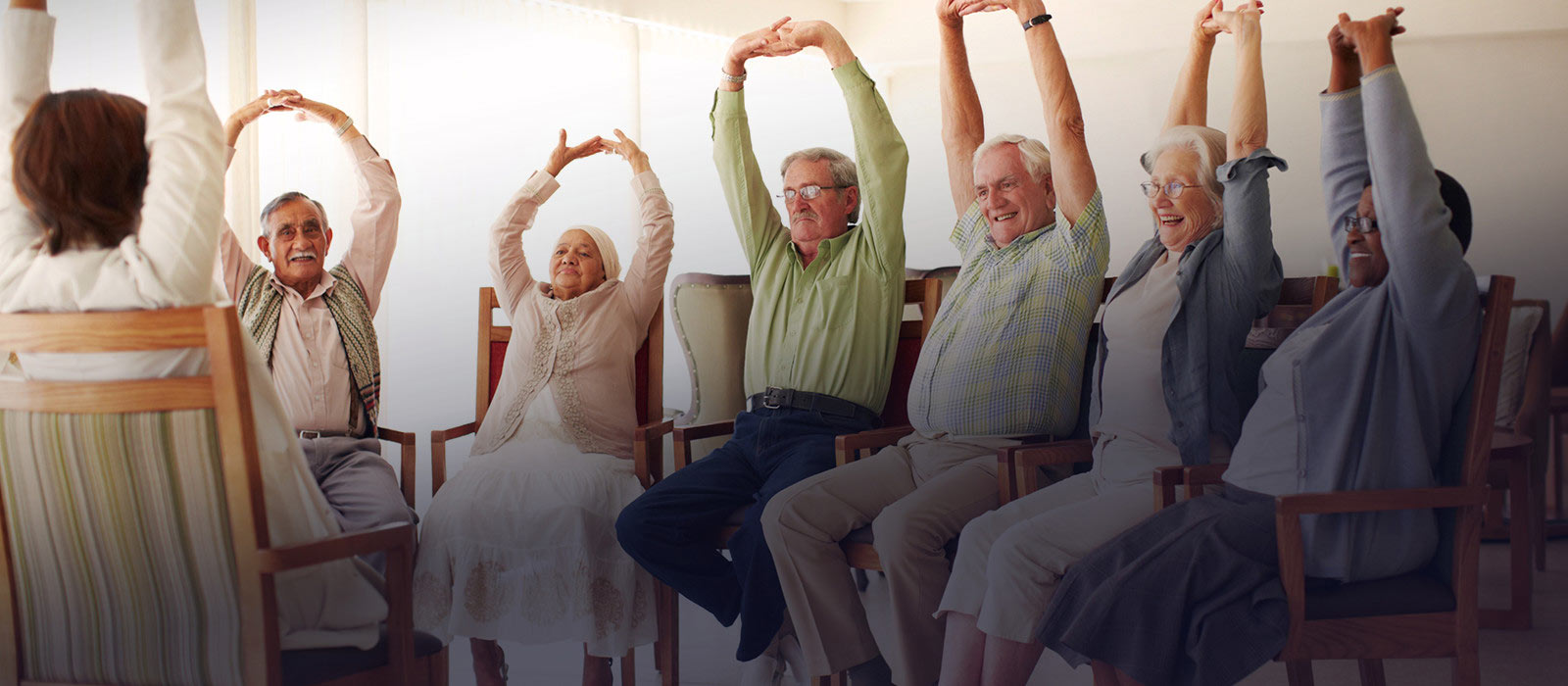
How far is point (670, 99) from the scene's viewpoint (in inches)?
226

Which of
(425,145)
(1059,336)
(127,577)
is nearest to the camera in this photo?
(127,577)

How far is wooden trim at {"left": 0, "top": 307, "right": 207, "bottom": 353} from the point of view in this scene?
156cm

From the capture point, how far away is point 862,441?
2572mm

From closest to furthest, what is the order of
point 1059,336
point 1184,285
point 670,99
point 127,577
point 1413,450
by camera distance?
point 127,577, point 1413,450, point 1184,285, point 1059,336, point 670,99

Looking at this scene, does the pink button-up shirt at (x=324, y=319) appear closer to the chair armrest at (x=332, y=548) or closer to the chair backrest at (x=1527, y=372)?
the chair armrest at (x=332, y=548)

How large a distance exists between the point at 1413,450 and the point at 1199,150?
0.73 metres

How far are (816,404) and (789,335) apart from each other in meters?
0.20

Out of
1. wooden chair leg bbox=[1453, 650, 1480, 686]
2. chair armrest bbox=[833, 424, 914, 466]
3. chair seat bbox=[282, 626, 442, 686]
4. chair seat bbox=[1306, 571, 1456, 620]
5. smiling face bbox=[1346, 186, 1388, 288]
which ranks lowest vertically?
wooden chair leg bbox=[1453, 650, 1480, 686]

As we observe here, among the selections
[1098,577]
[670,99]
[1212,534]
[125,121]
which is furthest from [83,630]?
[670,99]

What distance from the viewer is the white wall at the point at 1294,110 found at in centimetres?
430

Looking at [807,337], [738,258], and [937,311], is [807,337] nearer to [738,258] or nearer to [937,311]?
[937,311]

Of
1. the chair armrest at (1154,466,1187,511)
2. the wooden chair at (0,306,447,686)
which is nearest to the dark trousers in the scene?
the chair armrest at (1154,466,1187,511)

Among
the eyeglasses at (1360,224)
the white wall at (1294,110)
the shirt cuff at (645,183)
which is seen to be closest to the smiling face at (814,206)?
the shirt cuff at (645,183)

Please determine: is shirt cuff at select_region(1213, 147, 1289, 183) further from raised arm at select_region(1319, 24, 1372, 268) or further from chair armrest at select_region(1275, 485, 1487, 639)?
chair armrest at select_region(1275, 485, 1487, 639)
